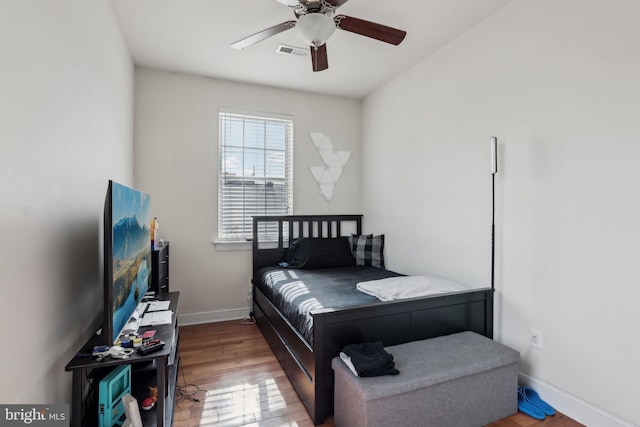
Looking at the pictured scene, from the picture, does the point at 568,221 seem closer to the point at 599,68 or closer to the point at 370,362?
the point at 599,68

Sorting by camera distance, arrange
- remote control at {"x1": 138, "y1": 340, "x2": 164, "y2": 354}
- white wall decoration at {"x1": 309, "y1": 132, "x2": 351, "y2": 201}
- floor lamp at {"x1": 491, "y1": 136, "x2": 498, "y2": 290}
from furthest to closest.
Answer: white wall decoration at {"x1": 309, "y1": 132, "x2": 351, "y2": 201} → floor lamp at {"x1": 491, "y1": 136, "x2": 498, "y2": 290} → remote control at {"x1": 138, "y1": 340, "x2": 164, "y2": 354}

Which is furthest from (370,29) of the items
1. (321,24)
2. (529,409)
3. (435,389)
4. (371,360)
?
(529,409)

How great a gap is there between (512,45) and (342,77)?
5.59 ft

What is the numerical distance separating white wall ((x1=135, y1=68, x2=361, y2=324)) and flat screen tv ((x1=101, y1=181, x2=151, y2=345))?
1388 millimetres

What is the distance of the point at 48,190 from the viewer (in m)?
1.24

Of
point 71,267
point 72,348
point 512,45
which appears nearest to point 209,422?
point 72,348

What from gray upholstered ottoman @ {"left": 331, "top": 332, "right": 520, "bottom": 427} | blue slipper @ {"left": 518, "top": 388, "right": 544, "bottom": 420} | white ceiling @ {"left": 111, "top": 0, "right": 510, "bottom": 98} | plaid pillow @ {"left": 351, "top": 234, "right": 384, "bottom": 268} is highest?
white ceiling @ {"left": 111, "top": 0, "right": 510, "bottom": 98}

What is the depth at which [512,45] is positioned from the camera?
84.7 inches

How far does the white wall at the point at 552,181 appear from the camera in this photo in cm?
161

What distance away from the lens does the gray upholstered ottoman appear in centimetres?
148

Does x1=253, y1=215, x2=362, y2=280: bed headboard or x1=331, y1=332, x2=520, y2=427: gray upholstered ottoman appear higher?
x1=253, y1=215, x2=362, y2=280: bed headboard

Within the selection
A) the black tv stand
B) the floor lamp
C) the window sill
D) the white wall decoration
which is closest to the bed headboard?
the window sill

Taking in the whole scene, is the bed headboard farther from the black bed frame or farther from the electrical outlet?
the electrical outlet

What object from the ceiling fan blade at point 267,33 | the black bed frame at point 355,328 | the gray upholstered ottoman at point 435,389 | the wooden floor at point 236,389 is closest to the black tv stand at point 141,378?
the wooden floor at point 236,389
